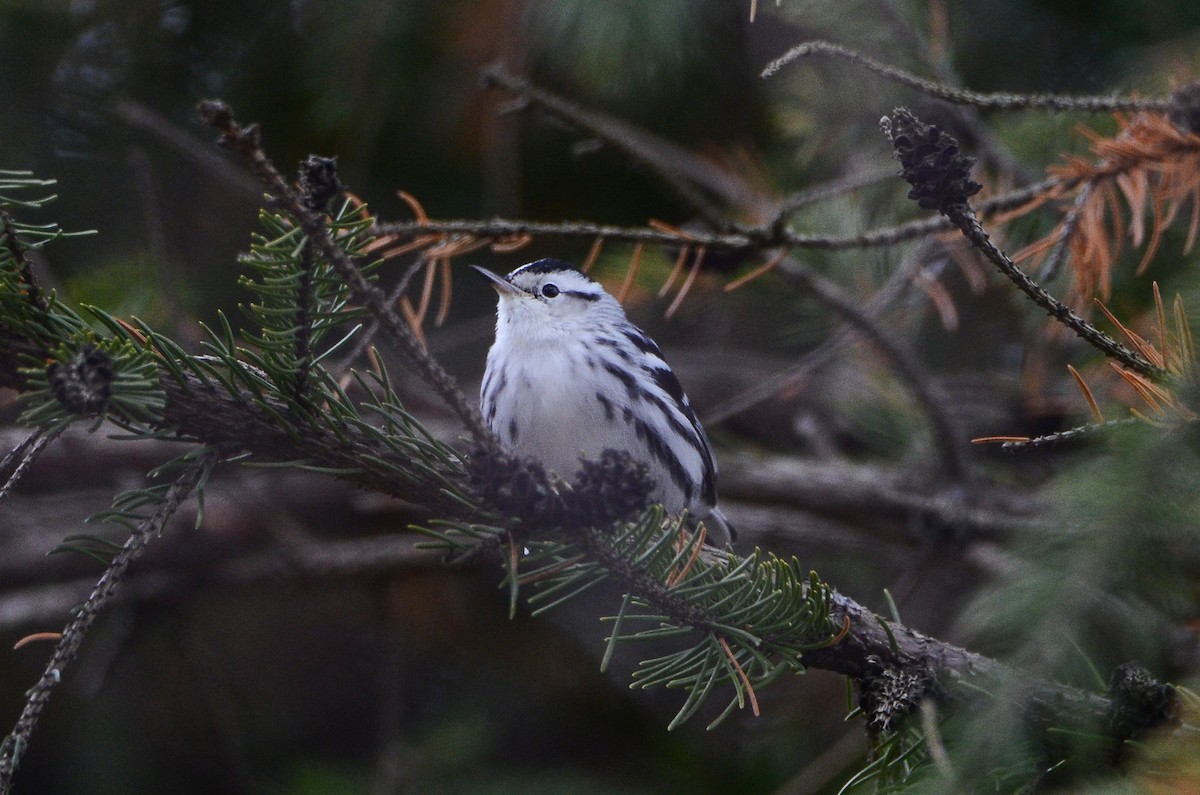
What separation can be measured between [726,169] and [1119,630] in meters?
1.64

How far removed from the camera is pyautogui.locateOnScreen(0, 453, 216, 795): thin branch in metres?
0.97

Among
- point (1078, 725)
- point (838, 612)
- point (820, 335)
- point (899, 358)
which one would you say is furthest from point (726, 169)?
point (1078, 725)

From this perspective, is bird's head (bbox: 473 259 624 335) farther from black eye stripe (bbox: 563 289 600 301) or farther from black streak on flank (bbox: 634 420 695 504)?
black streak on flank (bbox: 634 420 695 504)

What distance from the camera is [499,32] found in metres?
2.88

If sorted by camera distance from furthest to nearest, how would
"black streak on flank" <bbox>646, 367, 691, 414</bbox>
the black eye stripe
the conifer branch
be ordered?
the black eye stripe
"black streak on flank" <bbox>646, 367, 691, 414</bbox>
the conifer branch

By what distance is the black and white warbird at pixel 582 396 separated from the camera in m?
2.24

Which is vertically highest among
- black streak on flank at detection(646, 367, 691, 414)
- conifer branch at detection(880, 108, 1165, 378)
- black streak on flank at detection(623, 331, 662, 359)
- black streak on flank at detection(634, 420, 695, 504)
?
conifer branch at detection(880, 108, 1165, 378)

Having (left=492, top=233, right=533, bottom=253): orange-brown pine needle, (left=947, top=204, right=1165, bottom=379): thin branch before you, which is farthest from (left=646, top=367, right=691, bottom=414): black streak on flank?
(left=947, top=204, right=1165, bottom=379): thin branch

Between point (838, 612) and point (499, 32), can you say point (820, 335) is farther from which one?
point (838, 612)

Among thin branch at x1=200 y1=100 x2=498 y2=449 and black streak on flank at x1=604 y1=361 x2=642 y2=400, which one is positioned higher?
thin branch at x1=200 y1=100 x2=498 y2=449

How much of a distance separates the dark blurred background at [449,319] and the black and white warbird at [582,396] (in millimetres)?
233

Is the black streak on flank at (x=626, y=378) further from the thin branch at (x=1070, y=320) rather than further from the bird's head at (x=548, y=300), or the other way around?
the thin branch at (x=1070, y=320)

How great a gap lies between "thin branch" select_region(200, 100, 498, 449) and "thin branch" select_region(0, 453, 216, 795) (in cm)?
30

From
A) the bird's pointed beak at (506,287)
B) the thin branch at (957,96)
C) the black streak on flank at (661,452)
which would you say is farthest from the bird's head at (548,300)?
the thin branch at (957,96)
